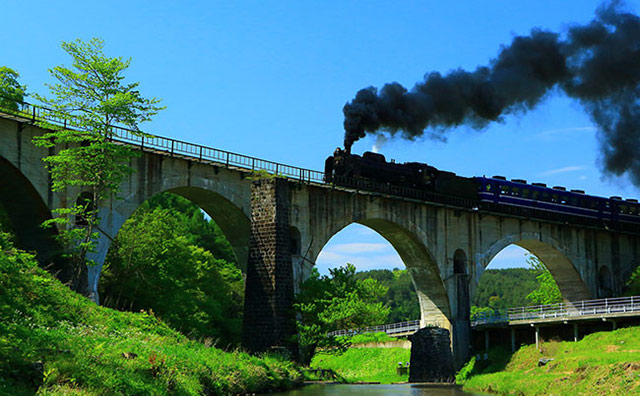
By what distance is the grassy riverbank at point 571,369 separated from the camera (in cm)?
3033

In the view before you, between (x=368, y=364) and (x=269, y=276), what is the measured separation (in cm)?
2113

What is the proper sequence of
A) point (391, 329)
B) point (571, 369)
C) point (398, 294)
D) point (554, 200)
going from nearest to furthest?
point (571, 369) → point (554, 200) → point (391, 329) → point (398, 294)

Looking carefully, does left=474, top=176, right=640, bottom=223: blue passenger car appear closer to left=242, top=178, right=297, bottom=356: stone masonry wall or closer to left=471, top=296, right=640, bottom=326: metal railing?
left=471, top=296, right=640, bottom=326: metal railing

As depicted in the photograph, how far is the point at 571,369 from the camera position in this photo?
119 feet

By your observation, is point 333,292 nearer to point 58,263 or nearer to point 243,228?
point 243,228

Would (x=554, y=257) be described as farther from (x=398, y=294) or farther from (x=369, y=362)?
(x=398, y=294)

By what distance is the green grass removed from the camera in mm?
53559

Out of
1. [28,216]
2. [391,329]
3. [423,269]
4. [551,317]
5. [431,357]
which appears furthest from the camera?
[391,329]

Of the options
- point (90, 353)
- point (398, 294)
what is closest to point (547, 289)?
point (90, 353)

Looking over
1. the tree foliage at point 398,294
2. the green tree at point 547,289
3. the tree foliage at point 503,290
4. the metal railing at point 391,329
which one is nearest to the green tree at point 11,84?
the metal railing at point 391,329

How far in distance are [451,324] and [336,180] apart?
14145 millimetres

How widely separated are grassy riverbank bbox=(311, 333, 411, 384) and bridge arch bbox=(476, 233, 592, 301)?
33.0 feet

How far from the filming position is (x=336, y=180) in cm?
4731

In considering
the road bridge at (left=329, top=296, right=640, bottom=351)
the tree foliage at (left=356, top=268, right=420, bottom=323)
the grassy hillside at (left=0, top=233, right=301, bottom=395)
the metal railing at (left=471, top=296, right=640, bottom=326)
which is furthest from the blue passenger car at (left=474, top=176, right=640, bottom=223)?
the tree foliage at (left=356, top=268, right=420, bottom=323)
